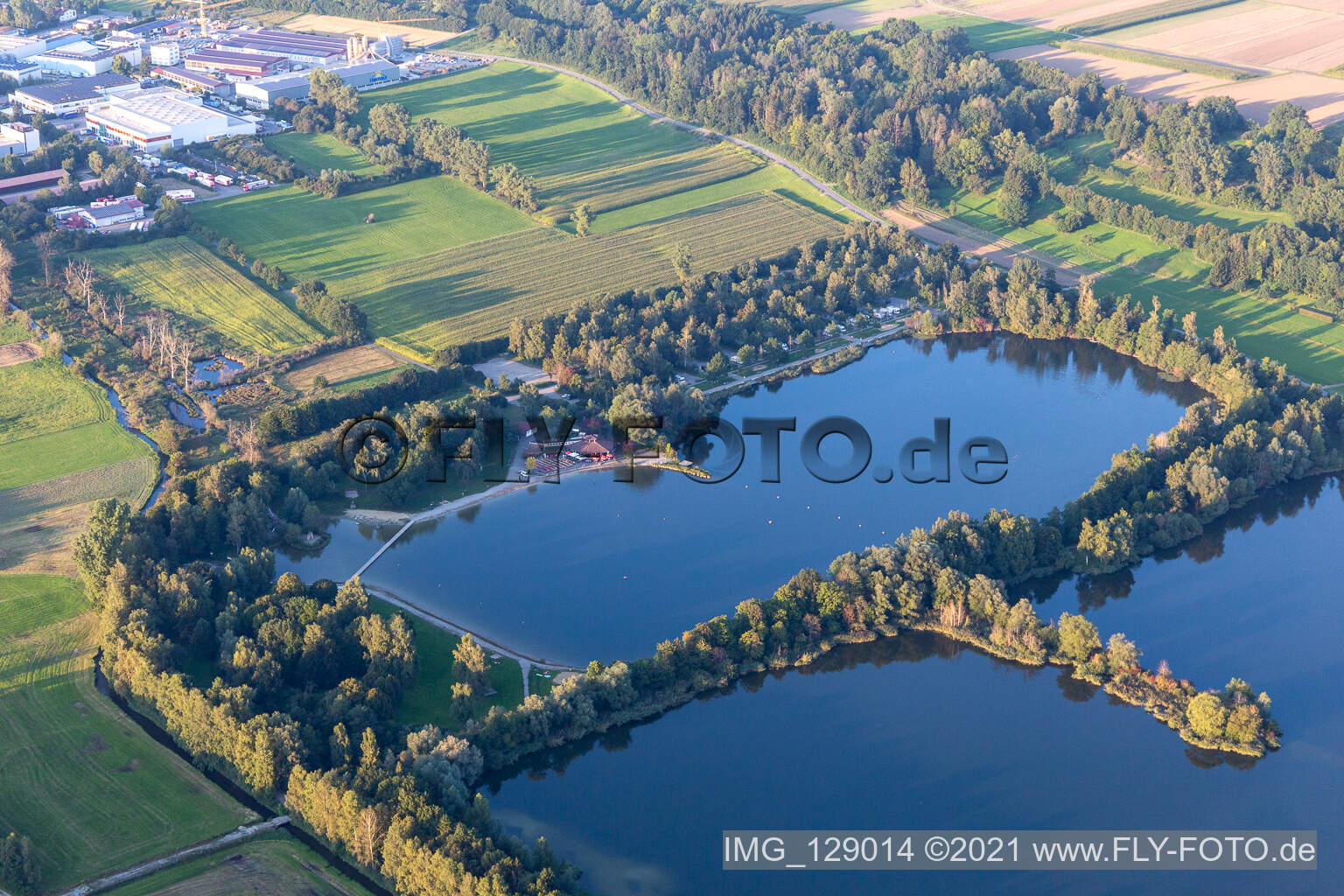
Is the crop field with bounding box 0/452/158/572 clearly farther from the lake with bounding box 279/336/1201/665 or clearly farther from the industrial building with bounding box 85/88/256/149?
the industrial building with bounding box 85/88/256/149

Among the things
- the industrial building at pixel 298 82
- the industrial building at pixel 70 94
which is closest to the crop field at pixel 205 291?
the industrial building at pixel 298 82

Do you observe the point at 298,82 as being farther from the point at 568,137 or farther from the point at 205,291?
the point at 205,291

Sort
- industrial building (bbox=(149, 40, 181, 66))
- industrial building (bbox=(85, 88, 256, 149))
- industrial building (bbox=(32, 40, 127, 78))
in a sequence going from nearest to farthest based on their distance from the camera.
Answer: industrial building (bbox=(85, 88, 256, 149))
industrial building (bbox=(32, 40, 127, 78))
industrial building (bbox=(149, 40, 181, 66))

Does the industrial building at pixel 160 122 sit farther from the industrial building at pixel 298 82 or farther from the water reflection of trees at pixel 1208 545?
the water reflection of trees at pixel 1208 545

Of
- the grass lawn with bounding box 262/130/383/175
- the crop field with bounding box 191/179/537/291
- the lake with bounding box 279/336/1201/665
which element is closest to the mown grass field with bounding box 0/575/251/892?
the lake with bounding box 279/336/1201/665

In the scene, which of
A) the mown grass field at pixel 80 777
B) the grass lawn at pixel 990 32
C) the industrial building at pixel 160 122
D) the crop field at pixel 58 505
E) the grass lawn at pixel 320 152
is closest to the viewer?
the mown grass field at pixel 80 777

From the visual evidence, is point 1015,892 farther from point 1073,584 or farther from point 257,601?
point 257,601

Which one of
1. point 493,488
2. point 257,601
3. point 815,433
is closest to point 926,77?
point 815,433
